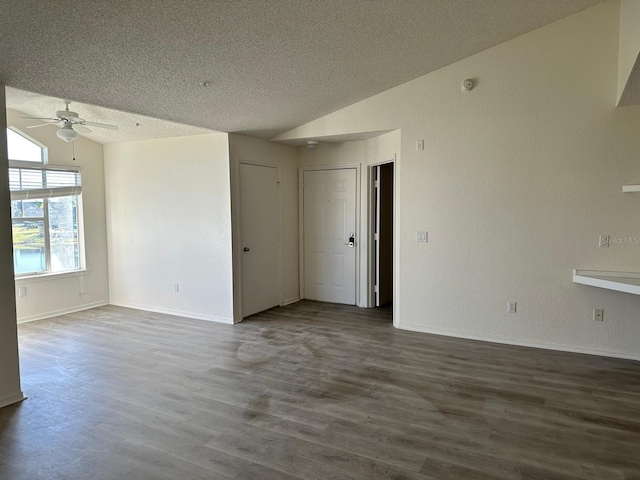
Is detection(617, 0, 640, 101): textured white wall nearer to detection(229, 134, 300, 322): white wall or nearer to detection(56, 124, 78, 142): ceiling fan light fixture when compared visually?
detection(229, 134, 300, 322): white wall

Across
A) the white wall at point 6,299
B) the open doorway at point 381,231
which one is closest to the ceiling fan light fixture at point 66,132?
the white wall at point 6,299

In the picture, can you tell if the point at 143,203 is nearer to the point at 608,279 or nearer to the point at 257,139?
the point at 257,139

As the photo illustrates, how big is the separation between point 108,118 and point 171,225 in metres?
1.58

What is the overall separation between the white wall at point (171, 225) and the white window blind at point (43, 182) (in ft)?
1.64

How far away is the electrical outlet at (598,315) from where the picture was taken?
4.10m

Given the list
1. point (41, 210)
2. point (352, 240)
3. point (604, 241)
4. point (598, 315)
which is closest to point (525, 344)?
point (598, 315)

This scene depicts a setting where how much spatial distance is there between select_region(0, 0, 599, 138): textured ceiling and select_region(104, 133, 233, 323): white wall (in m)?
0.91

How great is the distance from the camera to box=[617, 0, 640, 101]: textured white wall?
3.25 m

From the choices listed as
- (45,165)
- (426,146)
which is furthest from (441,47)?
(45,165)

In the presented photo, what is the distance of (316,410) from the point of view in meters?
3.04

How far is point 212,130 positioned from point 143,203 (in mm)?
1746

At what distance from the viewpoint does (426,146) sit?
15.7 feet

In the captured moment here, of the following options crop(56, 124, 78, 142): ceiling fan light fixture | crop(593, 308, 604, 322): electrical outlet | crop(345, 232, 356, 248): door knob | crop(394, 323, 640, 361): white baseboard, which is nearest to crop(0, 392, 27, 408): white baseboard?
crop(56, 124, 78, 142): ceiling fan light fixture

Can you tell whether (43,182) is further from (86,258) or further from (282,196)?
(282,196)
